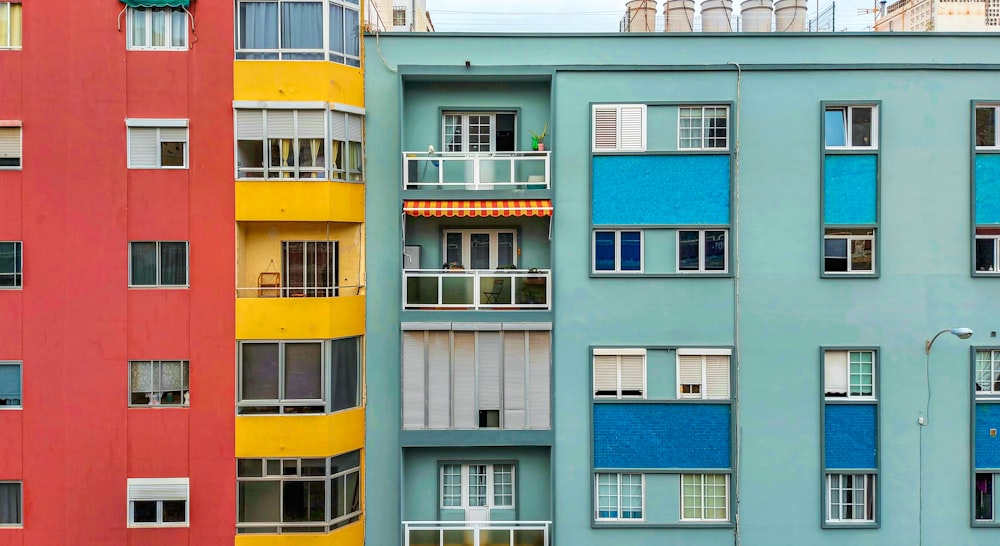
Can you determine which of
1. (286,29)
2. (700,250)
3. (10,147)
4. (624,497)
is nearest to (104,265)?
(10,147)

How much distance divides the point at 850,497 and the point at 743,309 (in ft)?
18.4

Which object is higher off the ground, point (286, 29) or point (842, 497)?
point (286, 29)

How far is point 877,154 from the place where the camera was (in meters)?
16.3

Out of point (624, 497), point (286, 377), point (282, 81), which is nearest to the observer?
point (282, 81)

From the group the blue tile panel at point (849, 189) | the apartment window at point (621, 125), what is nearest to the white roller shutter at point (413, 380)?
the apartment window at point (621, 125)

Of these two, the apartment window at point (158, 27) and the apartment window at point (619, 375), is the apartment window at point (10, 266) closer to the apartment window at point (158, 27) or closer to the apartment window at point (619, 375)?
the apartment window at point (158, 27)

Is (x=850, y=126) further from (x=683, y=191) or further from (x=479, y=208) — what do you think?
(x=479, y=208)

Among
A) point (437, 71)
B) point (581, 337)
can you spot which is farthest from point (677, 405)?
point (437, 71)

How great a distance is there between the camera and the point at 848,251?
16375mm

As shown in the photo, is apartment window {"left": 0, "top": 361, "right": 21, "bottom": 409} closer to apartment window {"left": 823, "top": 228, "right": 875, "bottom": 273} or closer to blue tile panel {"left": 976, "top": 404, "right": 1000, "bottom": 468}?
apartment window {"left": 823, "top": 228, "right": 875, "bottom": 273}

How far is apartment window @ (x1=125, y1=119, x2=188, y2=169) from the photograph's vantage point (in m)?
15.9

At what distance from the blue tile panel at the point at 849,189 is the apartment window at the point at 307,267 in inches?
505

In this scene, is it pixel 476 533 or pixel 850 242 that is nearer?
pixel 476 533

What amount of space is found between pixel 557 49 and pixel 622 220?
4.86m
